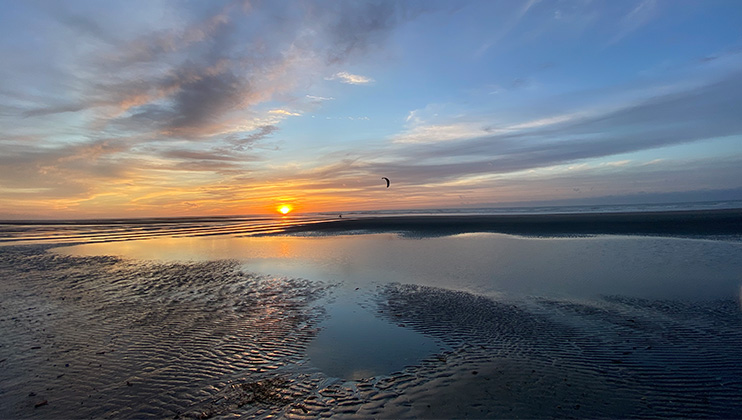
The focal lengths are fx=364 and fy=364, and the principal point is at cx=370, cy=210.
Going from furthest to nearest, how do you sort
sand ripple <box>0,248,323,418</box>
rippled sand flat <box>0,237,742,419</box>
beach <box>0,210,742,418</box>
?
sand ripple <box>0,248,323,418</box>, beach <box>0,210,742,418</box>, rippled sand flat <box>0,237,742,419</box>

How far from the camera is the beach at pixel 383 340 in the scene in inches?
290

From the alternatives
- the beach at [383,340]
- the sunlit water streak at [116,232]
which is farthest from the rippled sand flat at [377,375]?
the sunlit water streak at [116,232]

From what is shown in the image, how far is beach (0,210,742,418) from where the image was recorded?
24.2 ft

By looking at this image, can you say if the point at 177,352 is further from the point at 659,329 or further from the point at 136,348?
the point at 659,329

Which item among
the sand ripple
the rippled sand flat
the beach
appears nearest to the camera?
the rippled sand flat

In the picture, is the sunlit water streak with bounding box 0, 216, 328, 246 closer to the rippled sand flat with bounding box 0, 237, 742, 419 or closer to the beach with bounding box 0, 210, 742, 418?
the beach with bounding box 0, 210, 742, 418

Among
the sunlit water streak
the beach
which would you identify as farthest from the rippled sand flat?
the sunlit water streak

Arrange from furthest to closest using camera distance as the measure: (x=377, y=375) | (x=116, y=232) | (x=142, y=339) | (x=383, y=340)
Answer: (x=116, y=232) < (x=142, y=339) < (x=383, y=340) < (x=377, y=375)

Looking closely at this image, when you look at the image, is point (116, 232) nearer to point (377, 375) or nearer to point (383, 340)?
point (383, 340)

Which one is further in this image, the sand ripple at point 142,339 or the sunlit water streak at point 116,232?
the sunlit water streak at point 116,232

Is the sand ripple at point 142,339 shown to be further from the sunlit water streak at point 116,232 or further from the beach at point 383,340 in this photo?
the sunlit water streak at point 116,232

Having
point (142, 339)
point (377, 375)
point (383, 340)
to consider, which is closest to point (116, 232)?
point (142, 339)

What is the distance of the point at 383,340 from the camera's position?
10.9m

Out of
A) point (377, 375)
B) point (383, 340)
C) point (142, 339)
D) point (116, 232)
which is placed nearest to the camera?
point (377, 375)
